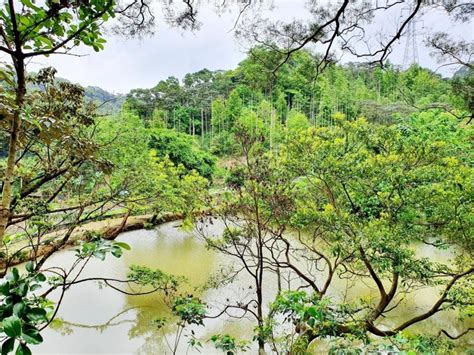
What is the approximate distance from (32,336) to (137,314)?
4908 millimetres

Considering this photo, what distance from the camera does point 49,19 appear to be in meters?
0.87

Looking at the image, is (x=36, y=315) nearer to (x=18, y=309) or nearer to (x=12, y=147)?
(x=18, y=309)

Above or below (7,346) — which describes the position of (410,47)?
above

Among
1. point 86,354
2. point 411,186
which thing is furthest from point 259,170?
point 86,354

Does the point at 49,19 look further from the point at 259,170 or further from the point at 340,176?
the point at 340,176

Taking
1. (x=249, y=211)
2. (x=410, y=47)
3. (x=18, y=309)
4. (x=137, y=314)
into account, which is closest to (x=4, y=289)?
(x=18, y=309)

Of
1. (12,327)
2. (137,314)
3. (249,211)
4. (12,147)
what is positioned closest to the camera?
(12,327)

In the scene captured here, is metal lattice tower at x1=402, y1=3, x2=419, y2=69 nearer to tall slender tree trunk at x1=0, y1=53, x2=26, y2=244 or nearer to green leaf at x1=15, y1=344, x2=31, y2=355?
tall slender tree trunk at x1=0, y1=53, x2=26, y2=244

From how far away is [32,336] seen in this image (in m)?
0.57

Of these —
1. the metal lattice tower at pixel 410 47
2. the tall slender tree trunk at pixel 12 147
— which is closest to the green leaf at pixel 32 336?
the tall slender tree trunk at pixel 12 147

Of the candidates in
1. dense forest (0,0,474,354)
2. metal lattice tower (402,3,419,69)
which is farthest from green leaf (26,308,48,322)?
metal lattice tower (402,3,419,69)

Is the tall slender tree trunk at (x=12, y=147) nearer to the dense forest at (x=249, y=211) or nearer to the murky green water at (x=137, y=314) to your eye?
the dense forest at (x=249, y=211)

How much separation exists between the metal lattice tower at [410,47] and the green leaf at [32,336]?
2.15 metres

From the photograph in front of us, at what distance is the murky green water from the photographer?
171 inches
